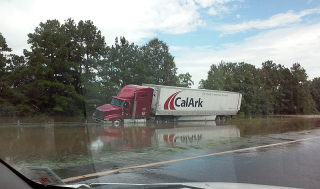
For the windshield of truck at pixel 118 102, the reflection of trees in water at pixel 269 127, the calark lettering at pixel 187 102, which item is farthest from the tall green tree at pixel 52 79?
the reflection of trees in water at pixel 269 127

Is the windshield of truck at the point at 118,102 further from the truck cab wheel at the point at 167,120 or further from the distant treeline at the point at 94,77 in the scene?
the truck cab wheel at the point at 167,120

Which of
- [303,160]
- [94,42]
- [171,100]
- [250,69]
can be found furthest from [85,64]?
[303,160]

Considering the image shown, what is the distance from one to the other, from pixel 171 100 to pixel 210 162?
21.0 meters

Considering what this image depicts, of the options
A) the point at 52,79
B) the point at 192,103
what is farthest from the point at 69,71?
the point at 192,103

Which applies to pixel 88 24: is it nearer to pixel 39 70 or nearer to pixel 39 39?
pixel 39 39

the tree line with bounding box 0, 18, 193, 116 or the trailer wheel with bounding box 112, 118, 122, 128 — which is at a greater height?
the tree line with bounding box 0, 18, 193, 116

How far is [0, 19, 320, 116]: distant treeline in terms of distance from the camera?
26.4 metres

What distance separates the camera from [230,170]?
289 inches

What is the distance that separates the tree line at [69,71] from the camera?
26.2 m

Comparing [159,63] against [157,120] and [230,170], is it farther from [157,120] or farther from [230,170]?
[230,170]

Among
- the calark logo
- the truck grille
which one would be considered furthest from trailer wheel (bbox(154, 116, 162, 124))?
the truck grille

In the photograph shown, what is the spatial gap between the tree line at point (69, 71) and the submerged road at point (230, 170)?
1702 cm

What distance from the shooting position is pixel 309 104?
32281 mm

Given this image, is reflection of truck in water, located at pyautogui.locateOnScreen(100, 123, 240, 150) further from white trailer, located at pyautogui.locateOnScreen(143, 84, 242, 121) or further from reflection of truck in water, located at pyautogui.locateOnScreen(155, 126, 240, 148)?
white trailer, located at pyautogui.locateOnScreen(143, 84, 242, 121)
